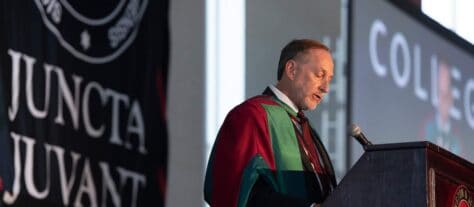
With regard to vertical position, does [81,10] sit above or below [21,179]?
above

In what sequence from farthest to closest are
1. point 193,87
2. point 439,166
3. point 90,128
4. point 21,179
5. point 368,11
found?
point 368,11
point 193,87
point 90,128
point 21,179
point 439,166

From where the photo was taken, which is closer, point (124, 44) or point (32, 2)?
point (32, 2)

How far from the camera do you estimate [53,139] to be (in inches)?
197

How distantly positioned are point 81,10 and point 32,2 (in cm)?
30

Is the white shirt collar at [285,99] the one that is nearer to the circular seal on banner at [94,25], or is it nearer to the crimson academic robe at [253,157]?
the crimson academic robe at [253,157]

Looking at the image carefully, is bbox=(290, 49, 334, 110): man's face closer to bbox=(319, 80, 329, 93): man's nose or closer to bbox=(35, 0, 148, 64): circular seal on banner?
bbox=(319, 80, 329, 93): man's nose

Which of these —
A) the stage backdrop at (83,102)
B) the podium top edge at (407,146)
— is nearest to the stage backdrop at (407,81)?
the stage backdrop at (83,102)

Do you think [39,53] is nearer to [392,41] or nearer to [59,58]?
[59,58]

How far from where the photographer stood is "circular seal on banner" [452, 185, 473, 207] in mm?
3212

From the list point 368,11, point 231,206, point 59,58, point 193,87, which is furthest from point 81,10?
point 231,206

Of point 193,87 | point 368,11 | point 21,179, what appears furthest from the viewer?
point 368,11

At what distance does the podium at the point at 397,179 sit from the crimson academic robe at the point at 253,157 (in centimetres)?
22

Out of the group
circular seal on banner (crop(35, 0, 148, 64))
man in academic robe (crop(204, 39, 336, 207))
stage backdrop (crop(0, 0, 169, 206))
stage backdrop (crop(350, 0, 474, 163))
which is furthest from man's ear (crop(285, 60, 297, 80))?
stage backdrop (crop(350, 0, 474, 163))

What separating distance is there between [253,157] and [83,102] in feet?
6.47
